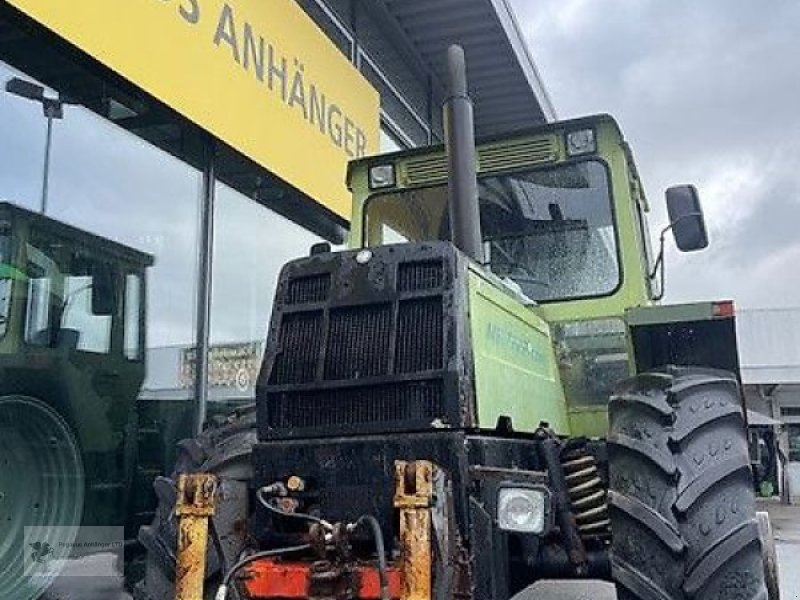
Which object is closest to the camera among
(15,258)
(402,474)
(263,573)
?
(402,474)

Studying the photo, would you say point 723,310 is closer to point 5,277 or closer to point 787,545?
point 5,277

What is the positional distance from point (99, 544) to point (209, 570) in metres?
2.10

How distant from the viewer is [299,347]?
307 centimetres

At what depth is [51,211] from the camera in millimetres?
4539

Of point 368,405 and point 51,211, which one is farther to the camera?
point 51,211

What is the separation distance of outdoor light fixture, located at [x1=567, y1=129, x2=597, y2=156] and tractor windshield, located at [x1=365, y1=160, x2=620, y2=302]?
2.3 inches

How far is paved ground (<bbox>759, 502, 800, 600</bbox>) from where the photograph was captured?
6562mm

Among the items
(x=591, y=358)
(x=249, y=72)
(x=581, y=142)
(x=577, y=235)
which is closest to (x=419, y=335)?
(x=591, y=358)

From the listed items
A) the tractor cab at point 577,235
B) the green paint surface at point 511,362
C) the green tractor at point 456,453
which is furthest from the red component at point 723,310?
the green paint surface at point 511,362

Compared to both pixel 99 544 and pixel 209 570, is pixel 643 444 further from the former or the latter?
pixel 99 544

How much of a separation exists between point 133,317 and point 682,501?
3491 millimetres

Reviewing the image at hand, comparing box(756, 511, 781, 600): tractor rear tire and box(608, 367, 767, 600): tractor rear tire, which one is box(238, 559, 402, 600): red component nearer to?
box(608, 367, 767, 600): tractor rear tire

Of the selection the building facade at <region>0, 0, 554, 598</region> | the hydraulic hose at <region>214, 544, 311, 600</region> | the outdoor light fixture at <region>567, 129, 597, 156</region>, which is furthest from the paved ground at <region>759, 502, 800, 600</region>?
the building facade at <region>0, 0, 554, 598</region>

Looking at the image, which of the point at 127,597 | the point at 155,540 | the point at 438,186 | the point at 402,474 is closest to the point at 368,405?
the point at 402,474
